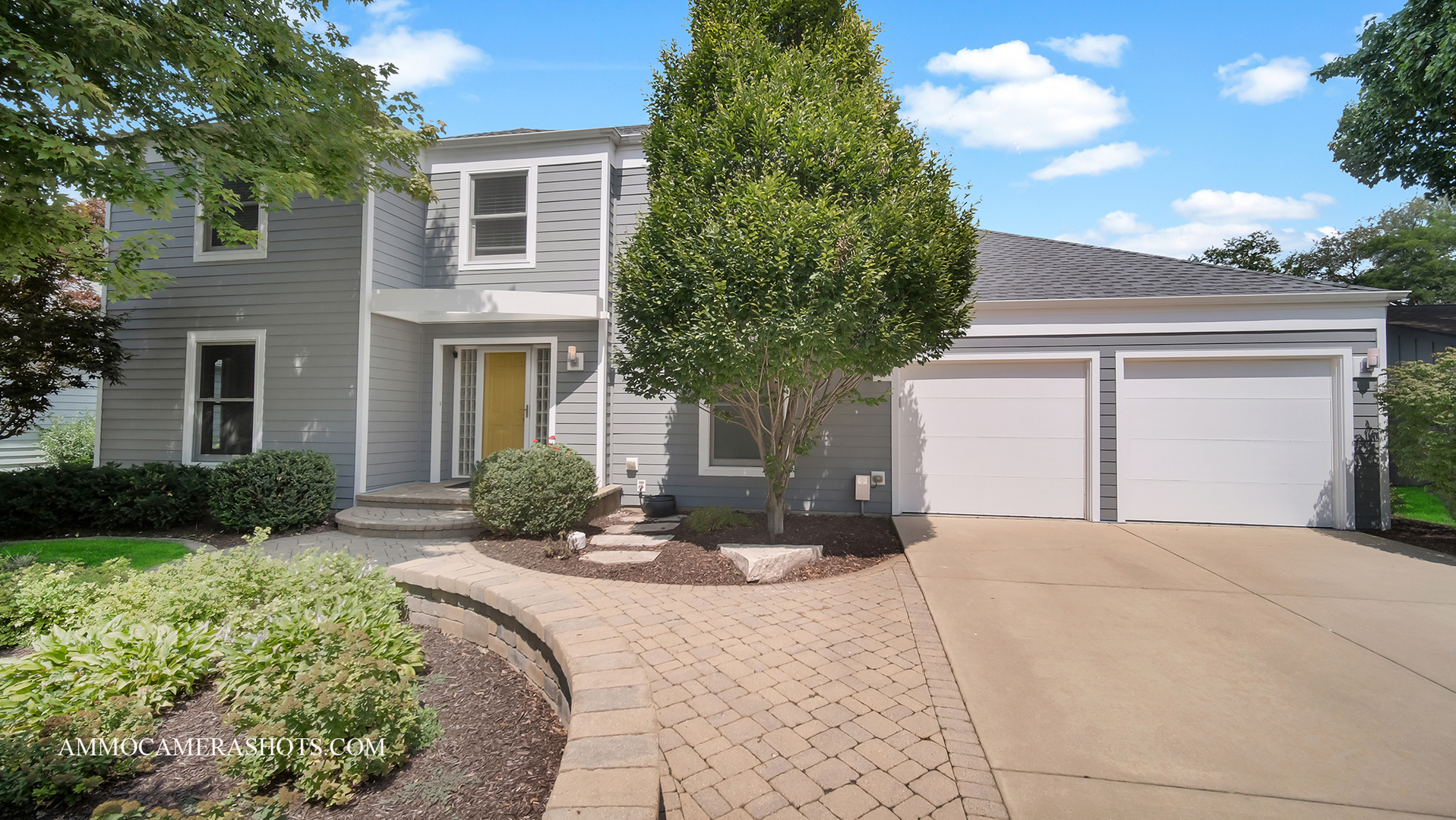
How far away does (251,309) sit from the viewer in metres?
8.27

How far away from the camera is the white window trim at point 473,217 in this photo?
8461mm

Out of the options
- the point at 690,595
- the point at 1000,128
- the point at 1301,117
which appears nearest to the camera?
the point at 690,595

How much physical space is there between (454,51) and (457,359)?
4.07 m

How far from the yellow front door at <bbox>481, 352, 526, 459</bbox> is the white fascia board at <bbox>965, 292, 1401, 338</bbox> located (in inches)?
246

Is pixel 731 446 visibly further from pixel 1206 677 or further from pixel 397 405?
pixel 1206 677

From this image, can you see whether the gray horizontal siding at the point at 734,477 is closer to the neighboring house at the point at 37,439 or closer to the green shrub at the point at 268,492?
the green shrub at the point at 268,492

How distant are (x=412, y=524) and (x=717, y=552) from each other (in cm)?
352

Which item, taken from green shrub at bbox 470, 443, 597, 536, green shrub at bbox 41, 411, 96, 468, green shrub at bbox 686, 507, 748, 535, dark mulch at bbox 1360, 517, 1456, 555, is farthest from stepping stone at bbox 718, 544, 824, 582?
green shrub at bbox 41, 411, 96, 468

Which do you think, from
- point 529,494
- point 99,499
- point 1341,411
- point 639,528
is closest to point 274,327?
point 99,499

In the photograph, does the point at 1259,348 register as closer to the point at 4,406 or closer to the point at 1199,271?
the point at 1199,271

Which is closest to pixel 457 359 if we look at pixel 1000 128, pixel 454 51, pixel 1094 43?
pixel 454 51

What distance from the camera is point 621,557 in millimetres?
5641

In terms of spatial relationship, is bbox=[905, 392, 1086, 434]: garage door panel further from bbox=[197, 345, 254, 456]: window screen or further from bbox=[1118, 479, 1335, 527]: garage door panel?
bbox=[197, 345, 254, 456]: window screen

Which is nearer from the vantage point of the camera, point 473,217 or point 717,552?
point 717,552
